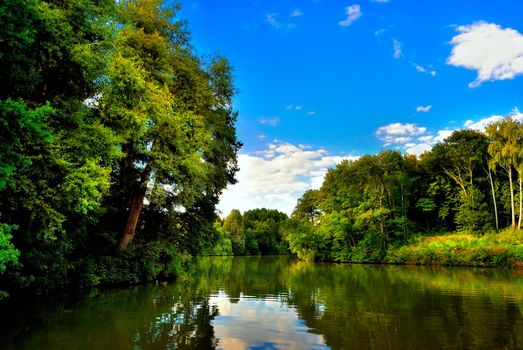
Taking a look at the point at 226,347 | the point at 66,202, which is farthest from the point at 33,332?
the point at 226,347

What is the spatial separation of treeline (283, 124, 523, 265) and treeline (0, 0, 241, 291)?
88.2 feet

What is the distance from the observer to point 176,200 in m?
21.0

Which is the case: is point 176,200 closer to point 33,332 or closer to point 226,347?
point 33,332

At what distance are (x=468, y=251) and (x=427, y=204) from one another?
554 inches

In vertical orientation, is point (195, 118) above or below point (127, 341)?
above

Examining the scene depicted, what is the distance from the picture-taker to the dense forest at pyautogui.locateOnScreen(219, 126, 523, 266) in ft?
132

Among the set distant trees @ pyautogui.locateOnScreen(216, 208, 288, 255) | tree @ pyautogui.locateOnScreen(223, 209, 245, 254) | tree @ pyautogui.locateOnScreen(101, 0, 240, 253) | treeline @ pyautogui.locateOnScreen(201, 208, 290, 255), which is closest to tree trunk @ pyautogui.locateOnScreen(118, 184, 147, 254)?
tree @ pyautogui.locateOnScreen(101, 0, 240, 253)

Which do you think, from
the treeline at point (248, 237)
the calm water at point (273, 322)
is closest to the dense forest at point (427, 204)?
the calm water at point (273, 322)

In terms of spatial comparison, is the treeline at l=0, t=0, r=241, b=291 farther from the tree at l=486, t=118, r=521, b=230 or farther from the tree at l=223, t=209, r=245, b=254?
the tree at l=223, t=209, r=245, b=254

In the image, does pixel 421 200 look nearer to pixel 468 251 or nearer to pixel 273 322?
pixel 468 251

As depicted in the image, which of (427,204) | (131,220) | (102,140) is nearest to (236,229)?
(427,204)

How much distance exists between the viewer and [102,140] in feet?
41.1

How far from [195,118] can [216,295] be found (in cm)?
903

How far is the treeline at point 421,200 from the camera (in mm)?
41156
